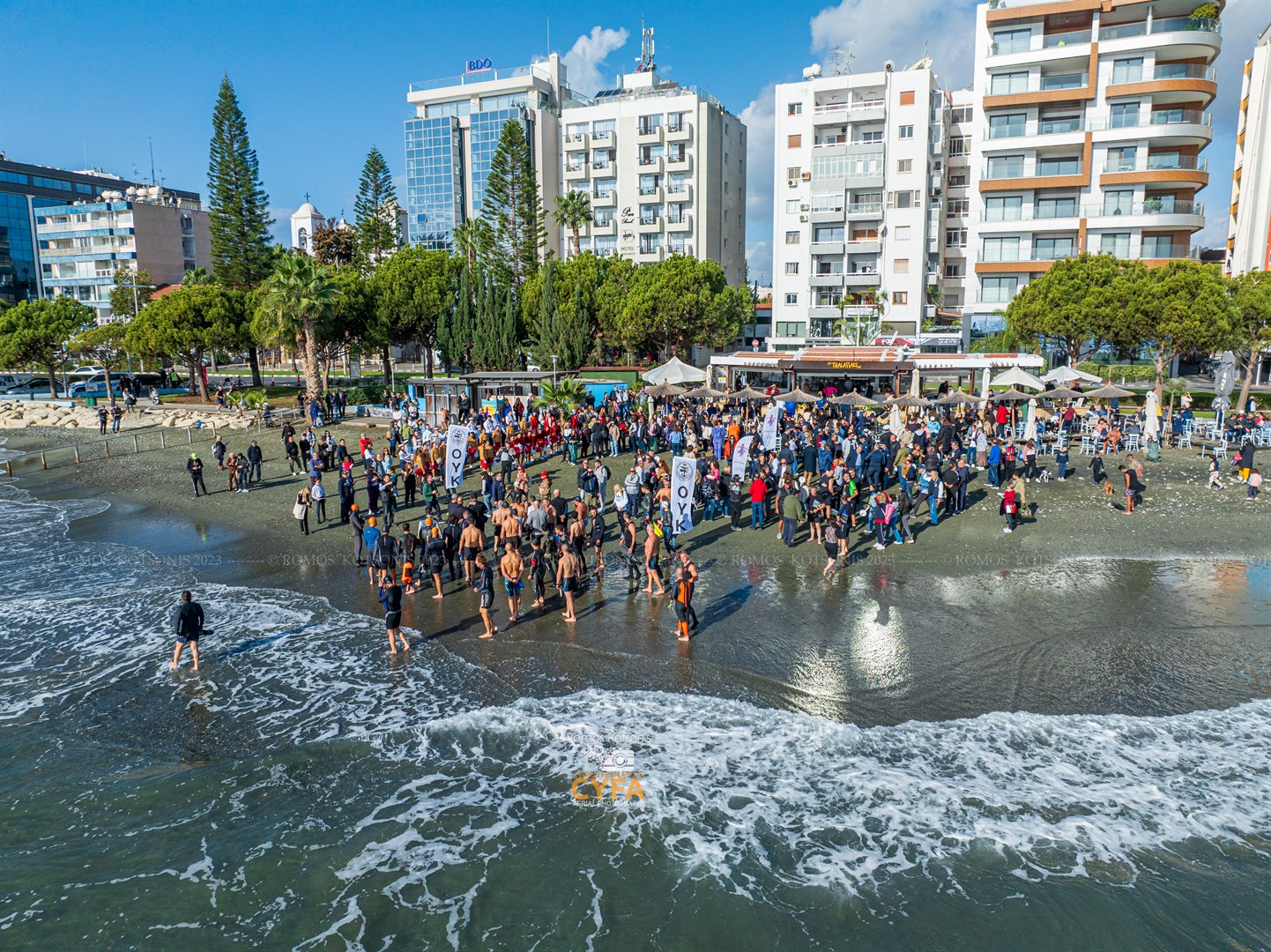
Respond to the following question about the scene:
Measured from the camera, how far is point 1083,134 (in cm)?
5016

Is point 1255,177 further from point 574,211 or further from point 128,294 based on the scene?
point 128,294

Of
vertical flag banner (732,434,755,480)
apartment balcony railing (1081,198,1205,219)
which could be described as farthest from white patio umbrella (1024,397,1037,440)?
apartment balcony railing (1081,198,1205,219)

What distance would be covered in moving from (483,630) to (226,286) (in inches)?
2178

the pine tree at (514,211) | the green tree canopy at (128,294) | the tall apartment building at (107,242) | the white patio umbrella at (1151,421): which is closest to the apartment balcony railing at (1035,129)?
the white patio umbrella at (1151,421)

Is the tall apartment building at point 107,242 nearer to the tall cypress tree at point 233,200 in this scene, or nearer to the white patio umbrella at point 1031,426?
the tall cypress tree at point 233,200

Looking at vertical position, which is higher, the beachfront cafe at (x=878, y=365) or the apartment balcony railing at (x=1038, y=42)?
the apartment balcony railing at (x=1038, y=42)

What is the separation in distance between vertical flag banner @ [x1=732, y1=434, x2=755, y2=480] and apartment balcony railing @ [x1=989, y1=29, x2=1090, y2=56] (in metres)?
45.9

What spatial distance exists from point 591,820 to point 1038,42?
199 feet

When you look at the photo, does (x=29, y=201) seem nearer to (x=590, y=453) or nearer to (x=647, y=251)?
(x=647, y=251)

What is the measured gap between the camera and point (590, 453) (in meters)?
28.5

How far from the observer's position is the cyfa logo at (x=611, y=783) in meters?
9.59

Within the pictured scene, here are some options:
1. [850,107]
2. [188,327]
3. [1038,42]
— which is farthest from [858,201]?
[188,327]

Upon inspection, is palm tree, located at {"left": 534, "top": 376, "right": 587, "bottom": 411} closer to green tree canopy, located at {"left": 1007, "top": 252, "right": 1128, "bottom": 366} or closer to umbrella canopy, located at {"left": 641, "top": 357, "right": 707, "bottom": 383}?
umbrella canopy, located at {"left": 641, "top": 357, "right": 707, "bottom": 383}

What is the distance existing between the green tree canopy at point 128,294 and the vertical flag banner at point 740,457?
62352 mm
